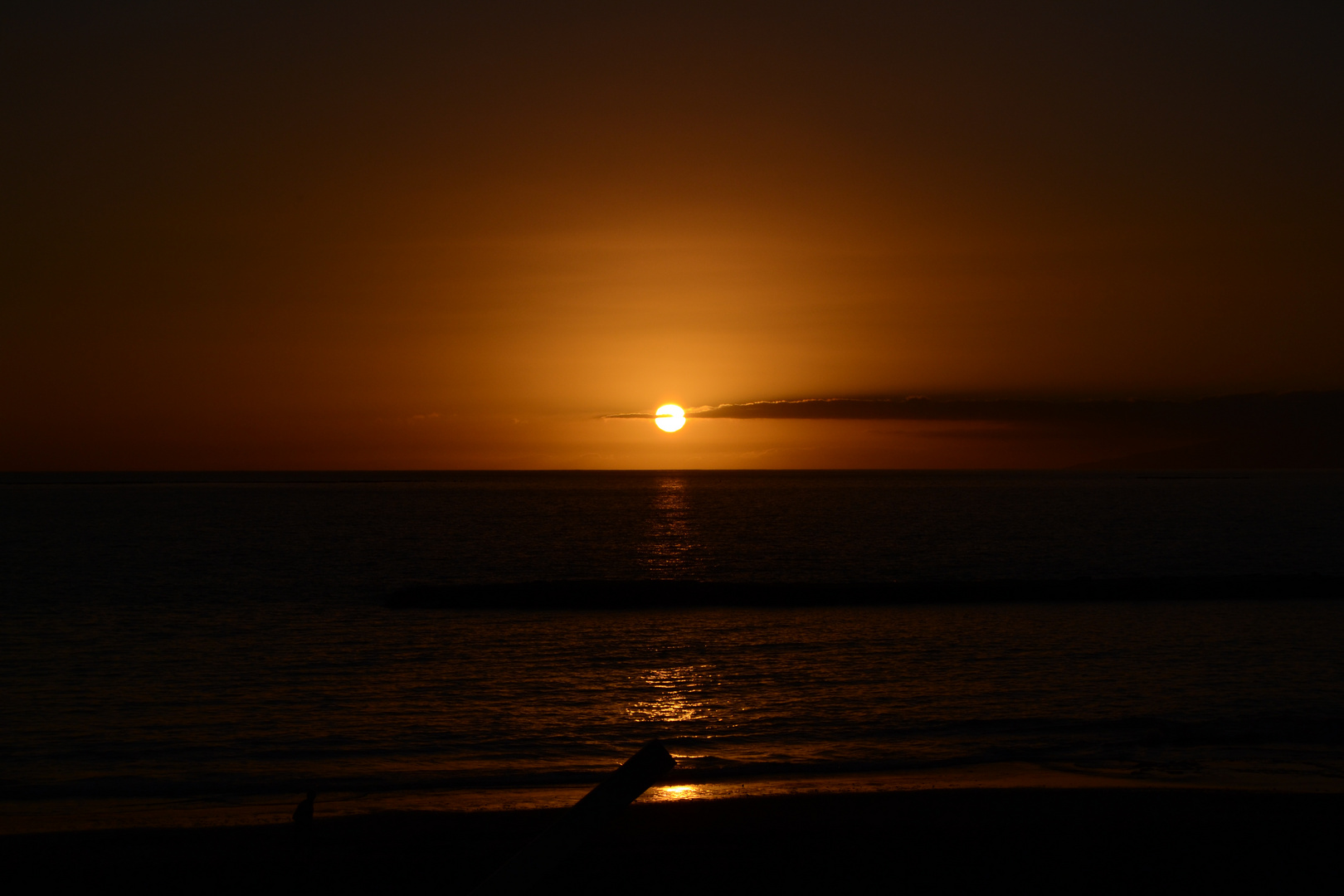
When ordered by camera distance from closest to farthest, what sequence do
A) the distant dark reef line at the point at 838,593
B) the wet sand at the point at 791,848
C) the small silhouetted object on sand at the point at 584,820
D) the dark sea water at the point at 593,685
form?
Result: the small silhouetted object on sand at the point at 584,820
the wet sand at the point at 791,848
the dark sea water at the point at 593,685
the distant dark reef line at the point at 838,593

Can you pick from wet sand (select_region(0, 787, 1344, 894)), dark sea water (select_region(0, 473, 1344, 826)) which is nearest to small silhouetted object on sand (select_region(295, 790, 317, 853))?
wet sand (select_region(0, 787, 1344, 894))

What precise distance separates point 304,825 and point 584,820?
8.24 metres

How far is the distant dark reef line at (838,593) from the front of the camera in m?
37.8

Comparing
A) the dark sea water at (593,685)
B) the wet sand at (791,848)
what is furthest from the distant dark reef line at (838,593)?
the wet sand at (791,848)

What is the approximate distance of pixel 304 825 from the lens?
10328 mm

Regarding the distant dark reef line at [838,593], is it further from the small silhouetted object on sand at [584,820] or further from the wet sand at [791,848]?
the small silhouetted object on sand at [584,820]

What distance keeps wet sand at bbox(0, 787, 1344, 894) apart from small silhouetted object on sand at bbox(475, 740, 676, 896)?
683cm

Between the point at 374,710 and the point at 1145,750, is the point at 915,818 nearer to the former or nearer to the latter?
the point at 1145,750

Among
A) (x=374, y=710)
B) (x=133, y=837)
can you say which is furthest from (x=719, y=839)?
(x=374, y=710)

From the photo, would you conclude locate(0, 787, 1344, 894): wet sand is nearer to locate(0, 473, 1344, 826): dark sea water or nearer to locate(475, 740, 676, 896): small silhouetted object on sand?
locate(0, 473, 1344, 826): dark sea water

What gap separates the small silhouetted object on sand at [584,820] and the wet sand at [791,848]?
683cm

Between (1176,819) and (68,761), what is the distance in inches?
632

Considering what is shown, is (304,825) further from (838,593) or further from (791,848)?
(838,593)

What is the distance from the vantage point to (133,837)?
437 inches
